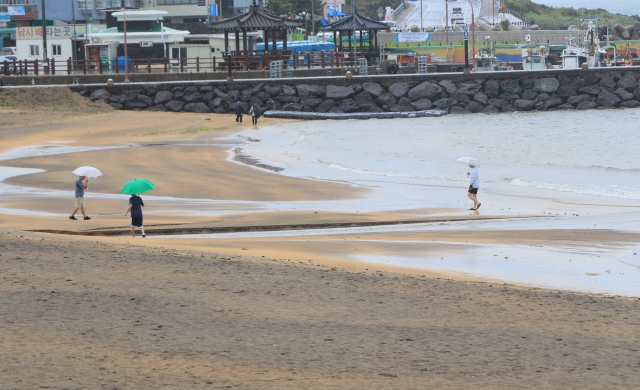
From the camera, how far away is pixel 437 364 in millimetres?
7762

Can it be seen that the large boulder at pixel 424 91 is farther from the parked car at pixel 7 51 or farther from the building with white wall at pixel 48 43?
the parked car at pixel 7 51

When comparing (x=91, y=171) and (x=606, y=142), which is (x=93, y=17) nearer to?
(x=606, y=142)

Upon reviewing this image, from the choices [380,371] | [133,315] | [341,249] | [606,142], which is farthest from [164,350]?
[606,142]

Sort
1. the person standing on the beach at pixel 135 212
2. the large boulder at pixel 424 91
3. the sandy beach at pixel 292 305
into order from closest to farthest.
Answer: the sandy beach at pixel 292 305 < the person standing on the beach at pixel 135 212 < the large boulder at pixel 424 91

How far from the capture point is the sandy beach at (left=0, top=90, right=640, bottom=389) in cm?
745

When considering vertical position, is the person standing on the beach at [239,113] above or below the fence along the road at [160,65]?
below

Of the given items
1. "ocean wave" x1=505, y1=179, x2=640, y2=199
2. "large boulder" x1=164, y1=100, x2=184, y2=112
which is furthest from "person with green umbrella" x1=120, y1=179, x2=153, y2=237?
"large boulder" x1=164, y1=100, x2=184, y2=112

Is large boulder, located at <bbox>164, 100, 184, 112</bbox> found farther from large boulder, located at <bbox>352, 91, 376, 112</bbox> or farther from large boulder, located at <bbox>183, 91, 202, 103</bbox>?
large boulder, located at <bbox>352, 91, 376, 112</bbox>

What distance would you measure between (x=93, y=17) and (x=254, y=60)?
44927 millimetres

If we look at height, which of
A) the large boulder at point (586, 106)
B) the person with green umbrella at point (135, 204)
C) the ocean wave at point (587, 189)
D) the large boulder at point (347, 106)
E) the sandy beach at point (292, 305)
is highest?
the large boulder at point (347, 106)

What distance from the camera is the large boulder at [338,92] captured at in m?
53.6

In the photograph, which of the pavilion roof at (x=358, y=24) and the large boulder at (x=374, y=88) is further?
the pavilion roof at (x=358, y=24)

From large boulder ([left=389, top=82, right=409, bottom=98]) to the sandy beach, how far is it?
115 feet

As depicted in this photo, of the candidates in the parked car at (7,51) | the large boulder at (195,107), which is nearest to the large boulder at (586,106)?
the large boulder at (195,107)
